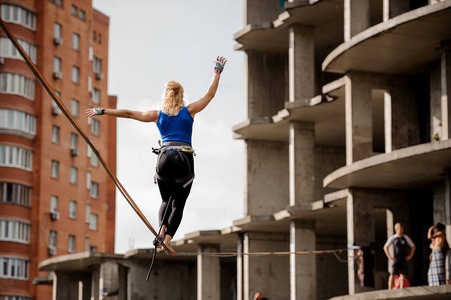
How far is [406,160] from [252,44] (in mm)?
16070

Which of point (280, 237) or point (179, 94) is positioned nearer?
point (179, 94)

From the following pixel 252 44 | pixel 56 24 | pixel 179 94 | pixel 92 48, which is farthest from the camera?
pixel 92 48

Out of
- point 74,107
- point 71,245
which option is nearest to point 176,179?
point 71,245

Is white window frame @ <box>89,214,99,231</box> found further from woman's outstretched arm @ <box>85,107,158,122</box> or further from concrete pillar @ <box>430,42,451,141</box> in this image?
woman's outstretched arm @ <box>85,107,158,122</box>

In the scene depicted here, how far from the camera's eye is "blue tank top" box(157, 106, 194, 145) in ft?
42.2

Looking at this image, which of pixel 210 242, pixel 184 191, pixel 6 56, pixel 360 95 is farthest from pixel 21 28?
pixel 184 191

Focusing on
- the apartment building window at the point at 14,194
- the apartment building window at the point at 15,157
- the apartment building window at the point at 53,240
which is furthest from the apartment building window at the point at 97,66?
the apartment building window at the point at 53,240

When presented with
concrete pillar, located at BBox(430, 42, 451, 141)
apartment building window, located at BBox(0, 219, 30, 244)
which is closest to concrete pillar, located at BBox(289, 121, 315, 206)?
concrete pillar, located at BBox(430, 42, 451, 141)

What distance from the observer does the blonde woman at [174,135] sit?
12820 mm

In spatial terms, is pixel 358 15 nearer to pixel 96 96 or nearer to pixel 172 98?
pixel 172 98

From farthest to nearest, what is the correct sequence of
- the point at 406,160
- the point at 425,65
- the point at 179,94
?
the point at 425,65 < the point at 406,160 < the point at 179,94

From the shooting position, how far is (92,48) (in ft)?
292

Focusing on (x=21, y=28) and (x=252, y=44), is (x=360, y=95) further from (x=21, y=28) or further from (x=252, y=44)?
(x=21, y=28)

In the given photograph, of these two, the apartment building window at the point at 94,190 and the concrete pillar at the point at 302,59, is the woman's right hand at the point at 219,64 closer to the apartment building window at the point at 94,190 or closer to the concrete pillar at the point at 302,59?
the concrete pillar at the point at 302,59
